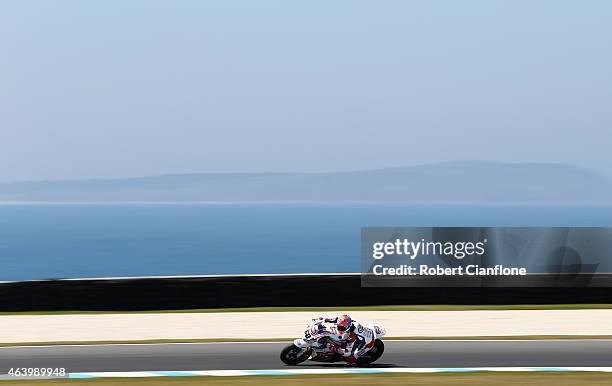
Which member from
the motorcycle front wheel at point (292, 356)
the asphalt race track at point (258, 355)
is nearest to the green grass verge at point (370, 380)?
the motorcycle front wheel at point (292, 356)

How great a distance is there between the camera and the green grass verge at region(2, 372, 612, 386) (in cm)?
1312

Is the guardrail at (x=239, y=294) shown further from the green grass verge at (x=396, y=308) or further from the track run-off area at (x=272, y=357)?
the track run-off area at (x=272, y=357)

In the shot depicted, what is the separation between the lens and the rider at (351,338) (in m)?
14.4

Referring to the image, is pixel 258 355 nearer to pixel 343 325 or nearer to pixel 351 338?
pixel 351 338

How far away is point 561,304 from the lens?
25.8 m

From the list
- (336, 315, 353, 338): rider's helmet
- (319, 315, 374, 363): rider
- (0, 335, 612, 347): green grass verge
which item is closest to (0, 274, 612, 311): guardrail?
(0, 335, 612, 347): green grass verge

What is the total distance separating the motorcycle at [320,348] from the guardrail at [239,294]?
33.1ft

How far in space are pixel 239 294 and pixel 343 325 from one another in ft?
35.8

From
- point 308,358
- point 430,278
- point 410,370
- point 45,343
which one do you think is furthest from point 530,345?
point 45,343

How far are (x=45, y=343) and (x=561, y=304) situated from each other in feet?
48.2

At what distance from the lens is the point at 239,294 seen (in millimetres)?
24906

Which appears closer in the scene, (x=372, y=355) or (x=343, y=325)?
(x=343, y=325)

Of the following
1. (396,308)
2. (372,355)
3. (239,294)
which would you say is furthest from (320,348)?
(396,308)

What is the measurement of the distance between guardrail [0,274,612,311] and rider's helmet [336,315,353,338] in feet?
34.9
